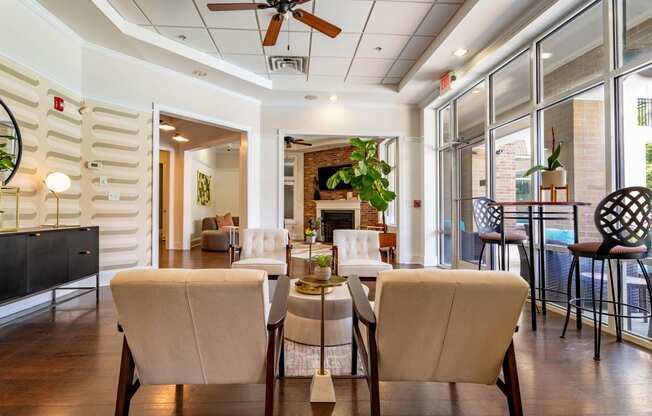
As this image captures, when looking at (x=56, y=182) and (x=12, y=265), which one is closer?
(x=12, y=265)

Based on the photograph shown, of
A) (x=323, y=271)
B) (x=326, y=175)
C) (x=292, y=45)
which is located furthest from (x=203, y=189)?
(x=323, y=271)

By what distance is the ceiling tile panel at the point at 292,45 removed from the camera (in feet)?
14.6

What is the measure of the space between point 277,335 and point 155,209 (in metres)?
4.05

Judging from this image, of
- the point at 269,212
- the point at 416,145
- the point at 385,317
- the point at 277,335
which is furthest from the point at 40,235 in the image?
the point at 416,145

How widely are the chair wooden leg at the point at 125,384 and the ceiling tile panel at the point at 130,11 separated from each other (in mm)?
3804

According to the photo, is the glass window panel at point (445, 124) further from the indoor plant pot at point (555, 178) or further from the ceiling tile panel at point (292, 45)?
the indoor plant pot at point (555, 178)

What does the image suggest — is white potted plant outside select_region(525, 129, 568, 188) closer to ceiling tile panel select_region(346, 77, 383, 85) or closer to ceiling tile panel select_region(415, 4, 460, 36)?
ceiling tile panel select_region(415, 4, 460, 36)

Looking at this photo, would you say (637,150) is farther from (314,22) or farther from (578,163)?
(314,22)

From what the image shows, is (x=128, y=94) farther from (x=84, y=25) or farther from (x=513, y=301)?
(x=513, y=301)

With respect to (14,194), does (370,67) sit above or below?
above

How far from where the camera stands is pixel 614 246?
2.44m

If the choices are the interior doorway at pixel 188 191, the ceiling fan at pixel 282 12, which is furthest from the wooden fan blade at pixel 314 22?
the interior doorway at pixel 188 191

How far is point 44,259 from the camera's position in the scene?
316 centimetres

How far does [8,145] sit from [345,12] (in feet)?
12.3
